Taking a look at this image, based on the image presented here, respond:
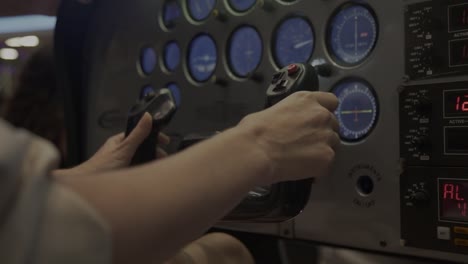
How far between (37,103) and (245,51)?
83 centimetres

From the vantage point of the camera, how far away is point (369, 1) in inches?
54.2

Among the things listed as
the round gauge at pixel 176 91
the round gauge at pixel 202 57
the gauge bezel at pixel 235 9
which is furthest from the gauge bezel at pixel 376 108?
the round gauge at pixel 176 91

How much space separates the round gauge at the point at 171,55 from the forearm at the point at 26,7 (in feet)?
1.68

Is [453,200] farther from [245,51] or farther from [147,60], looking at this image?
[147,60]

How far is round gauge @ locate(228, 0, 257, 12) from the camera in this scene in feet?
5.55

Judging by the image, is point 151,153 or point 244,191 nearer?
point 244,191

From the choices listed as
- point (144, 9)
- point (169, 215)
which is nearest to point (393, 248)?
point (169, 215)

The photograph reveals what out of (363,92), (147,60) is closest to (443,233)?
(363,92)

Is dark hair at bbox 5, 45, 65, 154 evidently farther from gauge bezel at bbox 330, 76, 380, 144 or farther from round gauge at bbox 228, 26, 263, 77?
gauge bezel at bbox 330, 76, 380, 144

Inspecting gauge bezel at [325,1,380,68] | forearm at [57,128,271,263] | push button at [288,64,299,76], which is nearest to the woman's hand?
push button at [288,64,299,76]

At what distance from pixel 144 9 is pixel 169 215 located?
1.61 m

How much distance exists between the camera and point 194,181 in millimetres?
631

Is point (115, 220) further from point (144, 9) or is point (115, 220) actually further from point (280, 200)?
point (144, 9)

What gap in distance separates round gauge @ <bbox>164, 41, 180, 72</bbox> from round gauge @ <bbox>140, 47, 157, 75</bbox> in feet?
0.21
